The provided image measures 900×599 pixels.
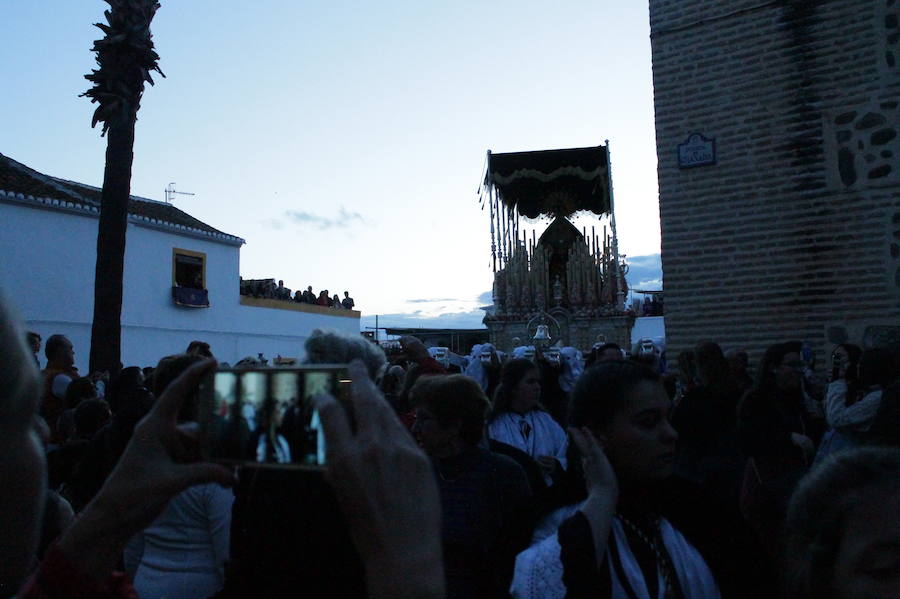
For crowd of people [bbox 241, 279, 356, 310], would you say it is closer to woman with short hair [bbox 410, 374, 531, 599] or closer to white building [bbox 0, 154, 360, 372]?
white building [bbox 0, 154, 360, 372]

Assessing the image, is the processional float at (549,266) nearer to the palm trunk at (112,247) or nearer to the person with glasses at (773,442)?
the palm trunk at (112,247)

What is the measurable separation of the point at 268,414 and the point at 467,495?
95.3 inches

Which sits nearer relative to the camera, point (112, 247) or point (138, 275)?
point (112, 247)

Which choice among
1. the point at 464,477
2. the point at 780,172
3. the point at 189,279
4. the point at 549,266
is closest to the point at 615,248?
the point at 549,266

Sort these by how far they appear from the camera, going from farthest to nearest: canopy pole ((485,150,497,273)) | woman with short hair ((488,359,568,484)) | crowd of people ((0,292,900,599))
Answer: canopy pole ((485,150,497,273)) < woman with short hair ((488,359,568,484)) < crowd of people ((0,292,900,599))

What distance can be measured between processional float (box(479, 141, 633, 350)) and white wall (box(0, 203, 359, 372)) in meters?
5.35

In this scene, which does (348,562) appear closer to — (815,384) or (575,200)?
(815,384)

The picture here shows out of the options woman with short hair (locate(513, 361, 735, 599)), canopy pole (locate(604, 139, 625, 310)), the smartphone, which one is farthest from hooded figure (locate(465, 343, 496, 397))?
canopy pole (locate(604, 139, 625, 310))

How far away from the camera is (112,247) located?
535 inches

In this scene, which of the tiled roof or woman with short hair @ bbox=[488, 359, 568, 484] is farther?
the tiled roof

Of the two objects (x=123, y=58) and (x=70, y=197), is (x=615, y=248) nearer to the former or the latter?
(x=123, y=58)

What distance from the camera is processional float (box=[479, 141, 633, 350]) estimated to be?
19.3m

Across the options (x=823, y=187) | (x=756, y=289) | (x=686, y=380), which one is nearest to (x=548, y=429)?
(x=686, y=380)

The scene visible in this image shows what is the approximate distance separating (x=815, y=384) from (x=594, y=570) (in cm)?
A: 592
